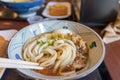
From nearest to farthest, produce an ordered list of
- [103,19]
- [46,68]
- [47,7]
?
[46,68] → [103,19] → [47,7]

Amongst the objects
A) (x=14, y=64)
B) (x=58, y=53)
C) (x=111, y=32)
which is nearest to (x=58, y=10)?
(x=111, y=32)

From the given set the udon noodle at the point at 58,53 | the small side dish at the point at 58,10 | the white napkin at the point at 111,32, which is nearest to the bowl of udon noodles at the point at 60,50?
the udon noodle at the point at 58,53

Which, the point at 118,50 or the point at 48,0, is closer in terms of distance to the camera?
the point at 118,50

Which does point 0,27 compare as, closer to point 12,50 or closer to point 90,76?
point 12,50

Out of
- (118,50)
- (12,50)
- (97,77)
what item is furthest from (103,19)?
(12,50)

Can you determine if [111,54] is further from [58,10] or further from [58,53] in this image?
[58,10]

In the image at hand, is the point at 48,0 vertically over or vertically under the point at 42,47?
under
